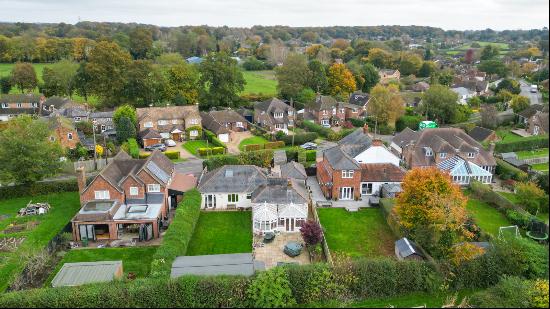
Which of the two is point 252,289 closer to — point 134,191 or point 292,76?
point 134,191

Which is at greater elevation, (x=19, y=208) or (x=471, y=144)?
(x=471, y=144)

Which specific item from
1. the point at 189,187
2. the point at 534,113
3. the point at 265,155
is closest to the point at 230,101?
the point at 265,155

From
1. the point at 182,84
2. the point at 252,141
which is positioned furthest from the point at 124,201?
the point at 182,84

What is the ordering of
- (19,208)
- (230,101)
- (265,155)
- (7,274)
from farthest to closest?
1. (230,101)
2. (265,155)
3. (19,208)
4. (7,274)

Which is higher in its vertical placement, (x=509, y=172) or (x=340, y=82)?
(x=340, y=82)

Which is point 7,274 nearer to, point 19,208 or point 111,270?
point 111,270

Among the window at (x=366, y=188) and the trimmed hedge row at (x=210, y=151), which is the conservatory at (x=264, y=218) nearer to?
the window at (x=366, y=188)

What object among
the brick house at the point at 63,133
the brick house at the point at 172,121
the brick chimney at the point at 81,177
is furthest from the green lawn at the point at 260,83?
the brick chimney at the point at 81,177
